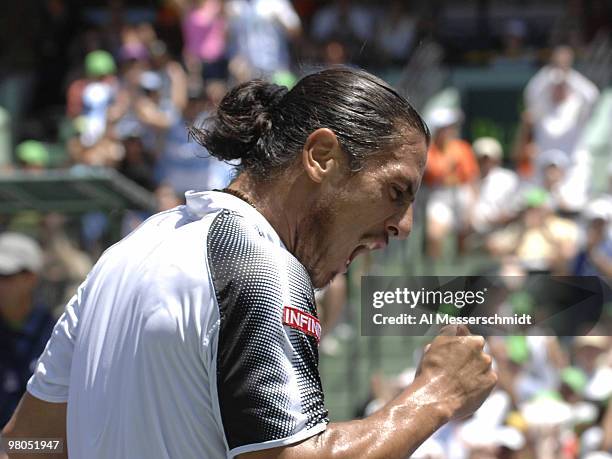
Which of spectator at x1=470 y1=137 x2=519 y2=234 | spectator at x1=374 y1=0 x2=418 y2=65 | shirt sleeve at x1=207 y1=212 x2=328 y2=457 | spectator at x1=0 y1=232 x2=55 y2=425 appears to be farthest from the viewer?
spectator at x1=374 y1=0 x2=418 y2=65

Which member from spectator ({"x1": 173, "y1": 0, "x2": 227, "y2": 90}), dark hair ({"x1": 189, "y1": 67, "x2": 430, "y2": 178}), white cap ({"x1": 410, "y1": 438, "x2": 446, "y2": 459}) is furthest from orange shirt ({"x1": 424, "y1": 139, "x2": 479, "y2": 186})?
dark hair ({"x1": 189, "y1": 67, "x2": 430, "y2": 178})

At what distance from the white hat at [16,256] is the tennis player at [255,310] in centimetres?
336

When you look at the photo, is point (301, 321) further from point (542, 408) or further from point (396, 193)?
point (542, 408)

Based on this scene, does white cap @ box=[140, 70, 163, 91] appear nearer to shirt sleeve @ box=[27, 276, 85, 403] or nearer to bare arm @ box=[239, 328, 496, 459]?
shirt sleeve @ box=[27, 276, 85, 403]

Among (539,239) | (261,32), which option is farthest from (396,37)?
(539,239)

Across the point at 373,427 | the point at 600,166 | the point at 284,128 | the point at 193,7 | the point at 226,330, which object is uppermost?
the point at 193,7

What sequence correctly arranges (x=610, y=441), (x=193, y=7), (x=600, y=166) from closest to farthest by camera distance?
1. (x=610, y=441)
2. (x=600, y=166)
3. (x=193, y=7)

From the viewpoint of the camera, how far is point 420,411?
7.36 ft

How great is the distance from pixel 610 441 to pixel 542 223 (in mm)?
2907

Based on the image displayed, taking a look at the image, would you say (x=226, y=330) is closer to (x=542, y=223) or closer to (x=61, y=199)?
(x=61, y=199)

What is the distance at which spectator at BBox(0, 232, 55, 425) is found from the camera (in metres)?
5.02

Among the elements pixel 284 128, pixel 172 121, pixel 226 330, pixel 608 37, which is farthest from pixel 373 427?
pixel 608 37

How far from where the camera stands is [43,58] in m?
16.2
